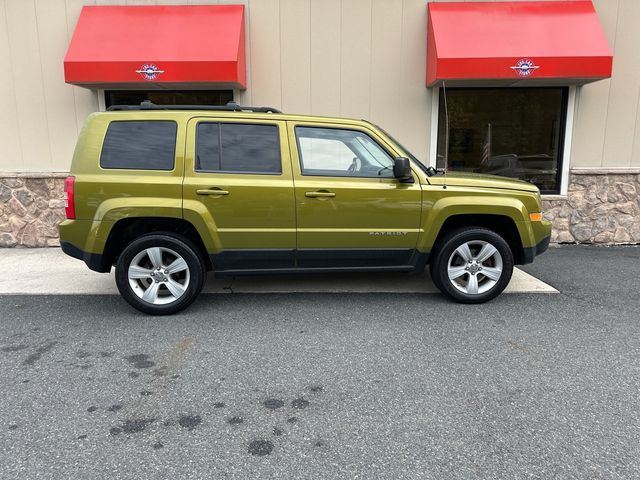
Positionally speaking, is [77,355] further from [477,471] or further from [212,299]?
[477,471]

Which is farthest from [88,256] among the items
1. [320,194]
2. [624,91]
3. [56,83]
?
[624,91]

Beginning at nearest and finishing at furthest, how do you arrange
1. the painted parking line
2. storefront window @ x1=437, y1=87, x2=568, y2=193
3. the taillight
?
the taillight → the painted parking line → storefront window @ x1=437, y1=87, x2=568, y2=193

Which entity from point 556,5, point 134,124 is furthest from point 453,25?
point 134,124

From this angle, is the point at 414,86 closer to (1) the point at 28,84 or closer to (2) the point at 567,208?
(2) the point at 567,208

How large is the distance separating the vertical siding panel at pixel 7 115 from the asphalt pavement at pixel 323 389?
14.3 ft

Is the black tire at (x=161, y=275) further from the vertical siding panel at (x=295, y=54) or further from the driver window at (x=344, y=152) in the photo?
the vertical siding panel at (x=295, y=54)

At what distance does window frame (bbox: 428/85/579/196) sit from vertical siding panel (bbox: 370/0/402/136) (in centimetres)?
Answer: 62

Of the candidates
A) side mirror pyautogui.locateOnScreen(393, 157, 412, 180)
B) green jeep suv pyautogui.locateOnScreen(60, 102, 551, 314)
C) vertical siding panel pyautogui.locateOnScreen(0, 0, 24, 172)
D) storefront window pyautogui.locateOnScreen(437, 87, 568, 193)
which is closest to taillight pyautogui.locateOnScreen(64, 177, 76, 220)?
green jeep suv pyautogui.locateOnScreen(60, 102, 551, 314)

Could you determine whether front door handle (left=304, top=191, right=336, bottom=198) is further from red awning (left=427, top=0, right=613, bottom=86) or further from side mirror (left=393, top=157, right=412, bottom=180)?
red awning (left=427, top=0, right=613, bottom=86)

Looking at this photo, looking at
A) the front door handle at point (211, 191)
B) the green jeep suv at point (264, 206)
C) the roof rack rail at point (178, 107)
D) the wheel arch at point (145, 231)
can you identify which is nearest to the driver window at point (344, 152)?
the green jeep suv at point (264, 206)

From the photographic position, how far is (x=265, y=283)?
5855 mm

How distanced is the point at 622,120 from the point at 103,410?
350 inches

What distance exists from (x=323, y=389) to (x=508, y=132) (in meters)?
6.81

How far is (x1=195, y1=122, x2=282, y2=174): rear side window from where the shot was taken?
468 cm
